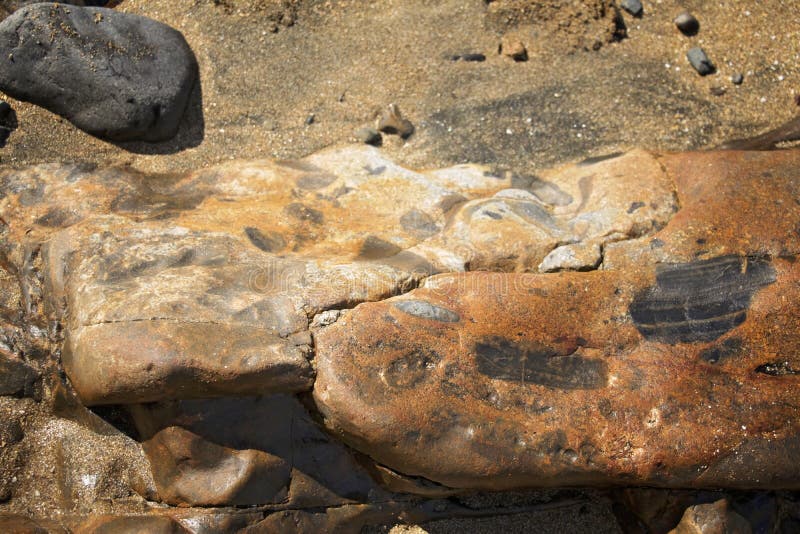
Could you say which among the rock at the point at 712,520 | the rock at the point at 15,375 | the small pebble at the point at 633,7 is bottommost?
the rock at the point at 712,520

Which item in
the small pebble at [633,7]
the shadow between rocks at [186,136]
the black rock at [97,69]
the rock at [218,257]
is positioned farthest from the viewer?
the small pebble at [633,7]

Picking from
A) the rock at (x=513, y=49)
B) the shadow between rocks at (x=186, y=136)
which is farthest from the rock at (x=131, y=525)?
the rock at (x=513, y=49)

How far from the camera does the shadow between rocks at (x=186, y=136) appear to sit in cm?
397

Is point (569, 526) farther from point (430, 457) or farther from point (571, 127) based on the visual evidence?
point (571, 127)

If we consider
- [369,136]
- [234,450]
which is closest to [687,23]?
[369,136]

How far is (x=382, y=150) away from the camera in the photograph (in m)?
4.03

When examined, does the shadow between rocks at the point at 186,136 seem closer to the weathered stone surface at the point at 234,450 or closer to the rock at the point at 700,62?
the weathered stone surface at the point at 234,450

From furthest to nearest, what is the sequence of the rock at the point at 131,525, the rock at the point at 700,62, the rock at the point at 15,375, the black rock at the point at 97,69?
the rock at the point at 700,62, the black rock at the point at 97,69, the rock at the point at 15,375, the rock at the point at 131,525

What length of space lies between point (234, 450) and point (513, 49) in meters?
3.03

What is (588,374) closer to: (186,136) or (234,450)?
(234,450)

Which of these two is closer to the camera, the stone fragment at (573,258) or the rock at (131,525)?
the rock at (131,525)

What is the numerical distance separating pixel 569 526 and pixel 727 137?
256cm

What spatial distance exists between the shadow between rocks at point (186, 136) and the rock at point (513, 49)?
6.36 feet

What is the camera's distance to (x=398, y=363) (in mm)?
2391
